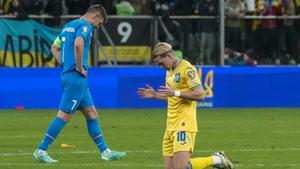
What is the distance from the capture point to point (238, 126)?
20984 mm

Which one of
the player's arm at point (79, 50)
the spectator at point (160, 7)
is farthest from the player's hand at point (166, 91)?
the spectator at point (160, 7)

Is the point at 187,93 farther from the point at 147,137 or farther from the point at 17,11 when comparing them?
the point at 17,11

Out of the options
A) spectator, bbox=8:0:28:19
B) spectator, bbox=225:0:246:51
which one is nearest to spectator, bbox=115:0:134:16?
spectator, bbox=8:0:28:19

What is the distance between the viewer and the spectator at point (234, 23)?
29.6 metres

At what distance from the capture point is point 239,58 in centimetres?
2947

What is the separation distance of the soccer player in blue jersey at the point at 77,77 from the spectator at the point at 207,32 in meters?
14.6

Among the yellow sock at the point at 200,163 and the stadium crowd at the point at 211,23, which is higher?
the yellow sock at the point at 200,163

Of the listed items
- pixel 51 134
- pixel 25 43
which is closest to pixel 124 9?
pixel 25 43

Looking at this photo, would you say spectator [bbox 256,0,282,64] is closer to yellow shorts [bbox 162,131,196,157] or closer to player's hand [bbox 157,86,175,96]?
yellow shorts [bbox 162,131,196,157]

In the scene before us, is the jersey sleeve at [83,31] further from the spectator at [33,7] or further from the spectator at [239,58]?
the spectator at [239,58]

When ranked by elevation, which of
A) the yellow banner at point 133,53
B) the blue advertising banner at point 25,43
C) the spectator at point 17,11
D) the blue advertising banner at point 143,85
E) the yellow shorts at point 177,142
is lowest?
the blue advertising banner at point 143,85

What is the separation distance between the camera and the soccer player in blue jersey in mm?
14555

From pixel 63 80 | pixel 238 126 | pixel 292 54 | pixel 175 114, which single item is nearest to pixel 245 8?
pixel 292 54

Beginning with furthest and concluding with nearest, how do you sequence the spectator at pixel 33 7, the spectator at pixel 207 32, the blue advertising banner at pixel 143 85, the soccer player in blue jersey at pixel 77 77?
the spectator at pixel 207 32
the spectator at pixel 33 7
the blue advertising banner at pixel 143 85
the soccer player in blue jersey at pixel 77 77
